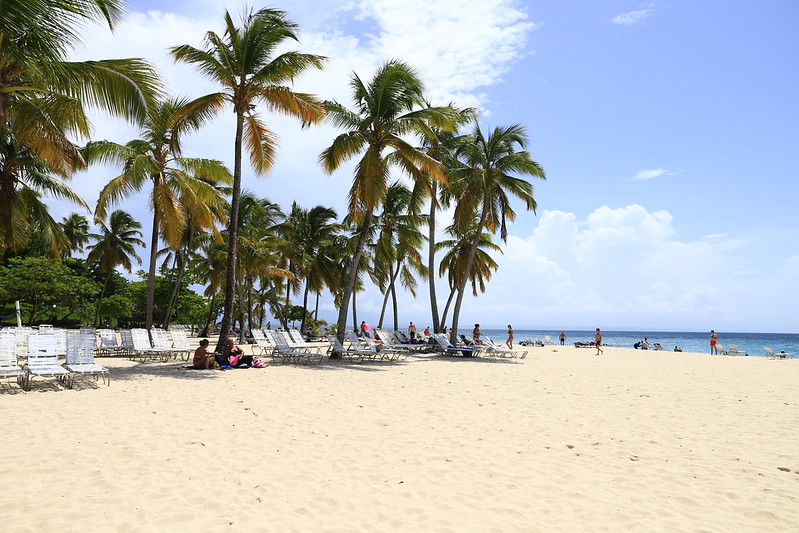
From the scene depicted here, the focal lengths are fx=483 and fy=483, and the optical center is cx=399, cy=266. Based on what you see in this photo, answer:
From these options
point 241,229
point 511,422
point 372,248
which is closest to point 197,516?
point 511,422

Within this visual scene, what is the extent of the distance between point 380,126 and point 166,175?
7.62 m

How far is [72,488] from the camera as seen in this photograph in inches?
158

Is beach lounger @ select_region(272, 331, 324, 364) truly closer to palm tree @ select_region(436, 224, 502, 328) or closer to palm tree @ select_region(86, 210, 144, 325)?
palm tree @ select_region(436, 224, 502, 328)

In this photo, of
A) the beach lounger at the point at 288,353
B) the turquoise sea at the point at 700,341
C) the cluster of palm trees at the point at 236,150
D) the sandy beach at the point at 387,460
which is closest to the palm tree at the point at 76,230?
the cluster of palm trees at the point at 236,150

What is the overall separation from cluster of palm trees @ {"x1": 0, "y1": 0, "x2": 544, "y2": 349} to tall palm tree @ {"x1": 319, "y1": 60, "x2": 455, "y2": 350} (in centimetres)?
4

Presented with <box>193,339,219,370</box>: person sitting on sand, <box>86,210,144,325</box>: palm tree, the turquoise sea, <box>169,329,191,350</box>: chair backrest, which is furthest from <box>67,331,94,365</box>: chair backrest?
the turquoise sea

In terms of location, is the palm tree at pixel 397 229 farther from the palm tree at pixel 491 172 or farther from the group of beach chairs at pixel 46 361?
the group of beach chairs at pixel 46 361

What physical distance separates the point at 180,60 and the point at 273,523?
14.1 metres

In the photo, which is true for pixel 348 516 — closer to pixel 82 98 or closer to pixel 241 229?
pixel 82 98

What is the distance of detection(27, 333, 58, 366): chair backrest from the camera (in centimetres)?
892

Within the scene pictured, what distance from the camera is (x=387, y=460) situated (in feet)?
16.7

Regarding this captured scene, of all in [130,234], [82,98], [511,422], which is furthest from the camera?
[130,234]

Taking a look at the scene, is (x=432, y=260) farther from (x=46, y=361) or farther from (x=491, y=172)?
(x=46, y=361)

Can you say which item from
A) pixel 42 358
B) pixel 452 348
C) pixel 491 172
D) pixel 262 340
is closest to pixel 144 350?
pixel 262 340
